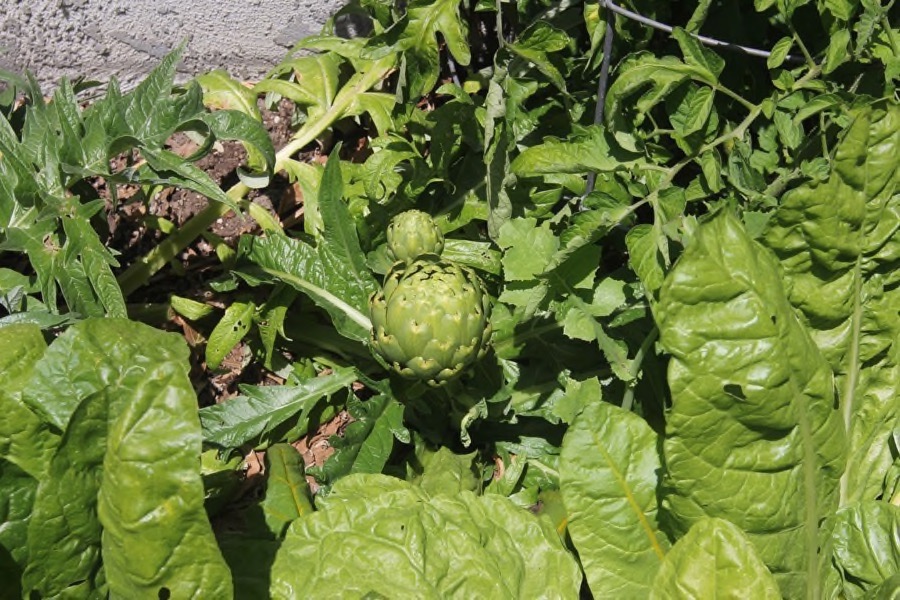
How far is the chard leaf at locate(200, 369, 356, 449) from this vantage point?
2.00 metres

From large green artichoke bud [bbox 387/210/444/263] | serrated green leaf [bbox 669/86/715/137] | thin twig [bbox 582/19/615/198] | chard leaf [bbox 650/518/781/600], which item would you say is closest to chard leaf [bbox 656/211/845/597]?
chard leaf [bbox 650/518/781/600]

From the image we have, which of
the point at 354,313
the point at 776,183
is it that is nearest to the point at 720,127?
the point at 776,183

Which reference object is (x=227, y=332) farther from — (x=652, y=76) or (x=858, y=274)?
(x=858, y=274)

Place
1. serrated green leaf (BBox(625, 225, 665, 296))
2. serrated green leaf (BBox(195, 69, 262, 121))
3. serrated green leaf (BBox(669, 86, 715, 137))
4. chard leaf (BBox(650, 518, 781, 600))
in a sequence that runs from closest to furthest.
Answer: chard leaf (BBox(650, 518, 781, 600)), serrated green leaf (BBox(625, 225, 665, 296)), serrated green leaf (BBox(669, 86, 715, 137)), serrated green leaf (BBox(195, 69, 262, 121))

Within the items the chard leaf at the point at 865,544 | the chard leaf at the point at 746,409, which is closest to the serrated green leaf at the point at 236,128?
the chard leaf at the point at 746,409

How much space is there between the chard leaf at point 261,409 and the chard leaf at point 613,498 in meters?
0.51

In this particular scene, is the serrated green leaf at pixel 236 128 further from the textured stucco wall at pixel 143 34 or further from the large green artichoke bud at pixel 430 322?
the textured stucco wall at pixel 143 34

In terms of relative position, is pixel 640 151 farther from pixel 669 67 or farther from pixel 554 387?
pixel 554 387

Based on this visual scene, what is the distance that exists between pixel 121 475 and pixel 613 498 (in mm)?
958

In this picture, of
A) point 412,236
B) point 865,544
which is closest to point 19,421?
point 412,236

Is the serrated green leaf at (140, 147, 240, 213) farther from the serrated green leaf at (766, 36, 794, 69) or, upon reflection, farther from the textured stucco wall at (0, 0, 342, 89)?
the serrated green leaf at (766, 36, 794, 69)

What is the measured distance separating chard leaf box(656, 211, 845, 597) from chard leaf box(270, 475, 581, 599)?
0.87ft

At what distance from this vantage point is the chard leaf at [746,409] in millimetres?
1586

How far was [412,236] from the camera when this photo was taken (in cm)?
203
